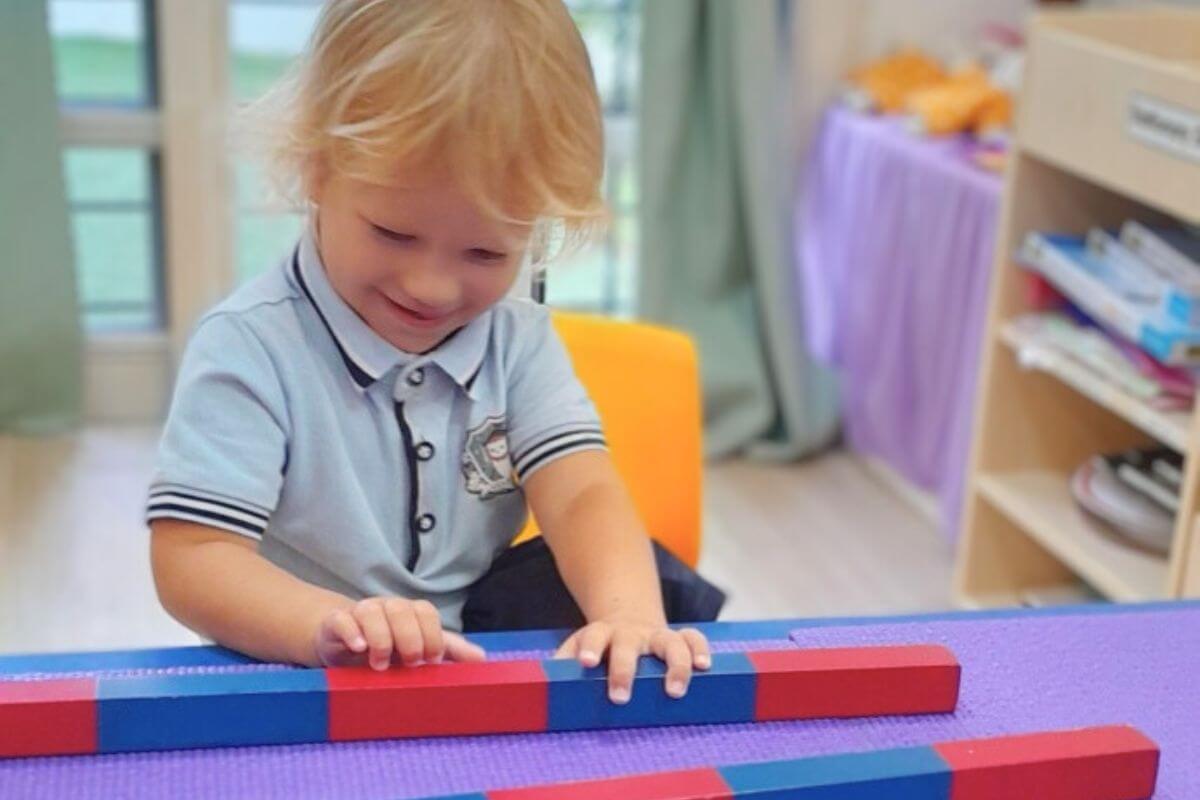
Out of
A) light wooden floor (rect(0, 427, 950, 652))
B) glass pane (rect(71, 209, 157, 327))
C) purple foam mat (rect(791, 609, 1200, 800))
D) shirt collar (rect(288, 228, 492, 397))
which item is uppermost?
shirt collar (rect(288, 228, 492, 397))

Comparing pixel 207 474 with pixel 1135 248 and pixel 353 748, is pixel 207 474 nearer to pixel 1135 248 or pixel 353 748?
pixel 353 748

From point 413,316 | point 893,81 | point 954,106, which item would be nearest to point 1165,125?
point 954,106

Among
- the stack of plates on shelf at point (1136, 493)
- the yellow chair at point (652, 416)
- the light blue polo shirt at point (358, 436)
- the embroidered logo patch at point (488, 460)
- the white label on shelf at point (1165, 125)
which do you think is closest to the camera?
the light blue polo shirt at point (358, 436)

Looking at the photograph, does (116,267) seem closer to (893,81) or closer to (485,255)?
(893,81)

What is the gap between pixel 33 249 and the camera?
8.36ft

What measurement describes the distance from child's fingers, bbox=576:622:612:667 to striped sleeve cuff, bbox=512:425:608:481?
0.21m

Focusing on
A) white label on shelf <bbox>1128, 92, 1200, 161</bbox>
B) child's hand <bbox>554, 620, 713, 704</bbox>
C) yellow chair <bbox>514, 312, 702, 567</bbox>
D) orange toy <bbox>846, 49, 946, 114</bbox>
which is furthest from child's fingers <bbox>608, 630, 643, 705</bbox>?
orange toy <bbox>846, 49, 946, 114</bbox>

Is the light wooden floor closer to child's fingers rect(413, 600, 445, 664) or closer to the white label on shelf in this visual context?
the white label on shelf

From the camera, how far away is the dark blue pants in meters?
1.01

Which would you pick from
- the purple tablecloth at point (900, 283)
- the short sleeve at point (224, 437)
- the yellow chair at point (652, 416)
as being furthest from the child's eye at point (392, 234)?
the purple tablecloth at point (900, 283)

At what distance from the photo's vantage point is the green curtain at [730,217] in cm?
254

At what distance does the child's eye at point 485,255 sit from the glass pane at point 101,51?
74.8 inches

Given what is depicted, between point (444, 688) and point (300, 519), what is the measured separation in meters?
0.27

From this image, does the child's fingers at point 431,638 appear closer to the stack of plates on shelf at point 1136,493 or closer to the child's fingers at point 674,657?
the child's fingers at point 674,657
